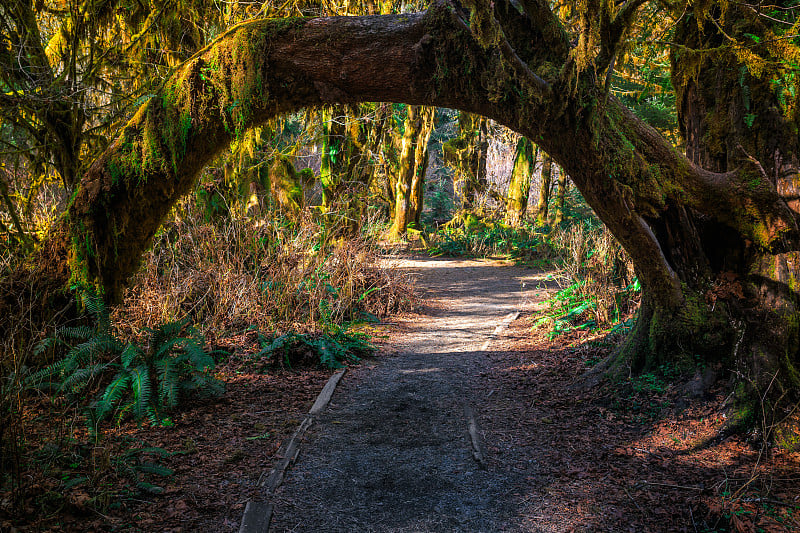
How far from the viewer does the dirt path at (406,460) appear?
3527mm

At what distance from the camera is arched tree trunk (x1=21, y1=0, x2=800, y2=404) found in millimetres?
4305

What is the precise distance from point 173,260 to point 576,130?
19.5 ft

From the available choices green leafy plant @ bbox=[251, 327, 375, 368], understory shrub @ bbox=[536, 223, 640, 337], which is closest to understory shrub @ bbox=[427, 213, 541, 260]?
understory shrub @ bbox=[536, 223, 640, 337]

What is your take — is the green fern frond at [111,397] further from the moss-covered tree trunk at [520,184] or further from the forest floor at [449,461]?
the moss-covered tree trunk at [520,184]

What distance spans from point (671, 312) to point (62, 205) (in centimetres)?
838

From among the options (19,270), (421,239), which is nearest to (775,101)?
(19,270)

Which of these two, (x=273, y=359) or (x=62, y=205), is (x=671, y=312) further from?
(x=62, y=205)

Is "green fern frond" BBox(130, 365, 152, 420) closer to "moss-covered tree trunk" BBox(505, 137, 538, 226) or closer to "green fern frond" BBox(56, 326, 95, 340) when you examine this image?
"green fern frond" BBox(56, 326, 95, 340)

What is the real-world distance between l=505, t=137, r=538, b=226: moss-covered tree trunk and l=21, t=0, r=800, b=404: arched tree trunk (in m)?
14.5

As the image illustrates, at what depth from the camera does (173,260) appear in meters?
7.73

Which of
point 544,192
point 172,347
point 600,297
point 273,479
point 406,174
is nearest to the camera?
point 273,479

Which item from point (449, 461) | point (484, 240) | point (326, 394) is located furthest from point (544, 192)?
point (449, 461)

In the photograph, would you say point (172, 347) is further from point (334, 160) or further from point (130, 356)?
point (334, 160)

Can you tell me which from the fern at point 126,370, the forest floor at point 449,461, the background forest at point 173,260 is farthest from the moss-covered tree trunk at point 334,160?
the fern at point 126,370
